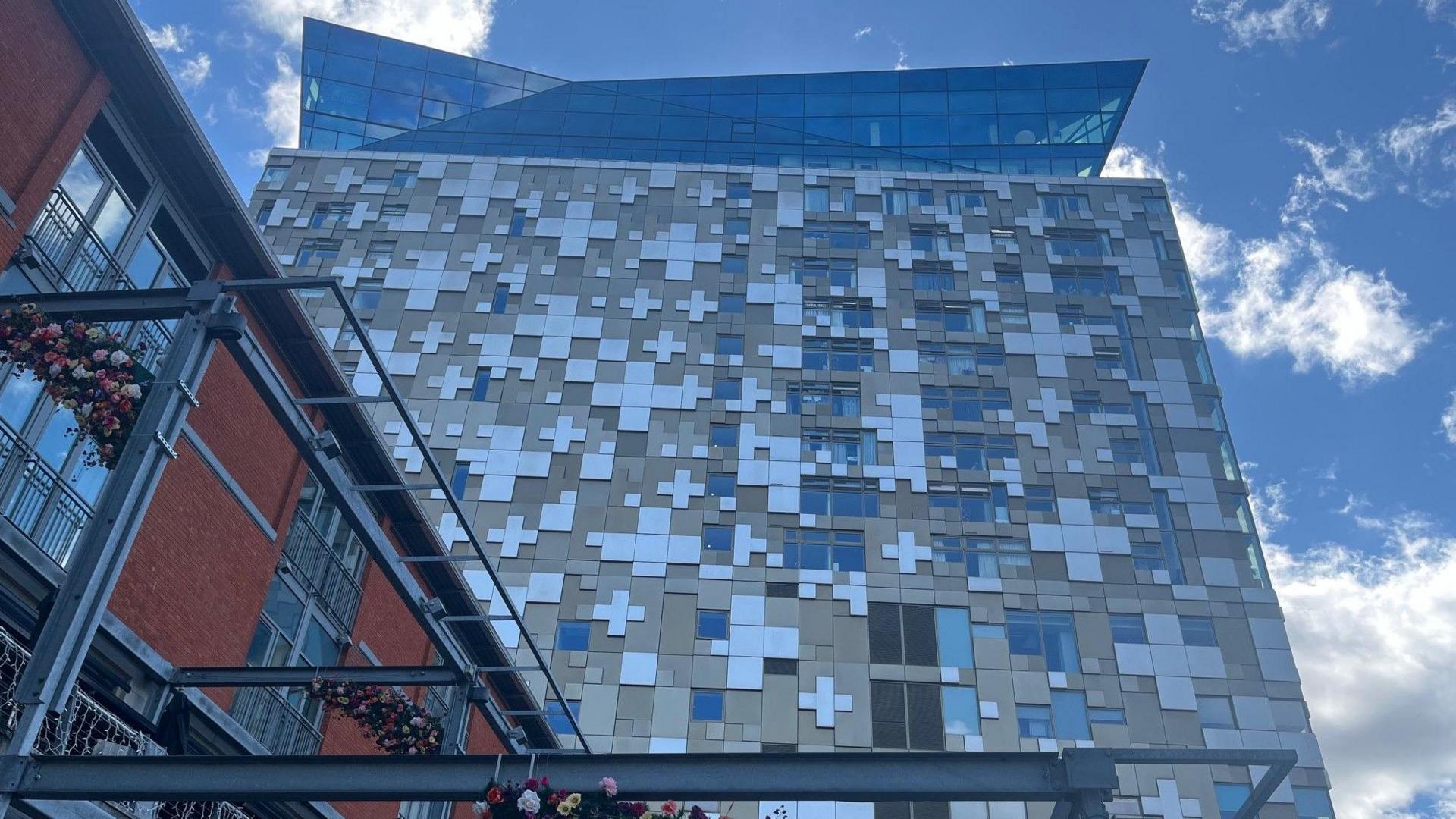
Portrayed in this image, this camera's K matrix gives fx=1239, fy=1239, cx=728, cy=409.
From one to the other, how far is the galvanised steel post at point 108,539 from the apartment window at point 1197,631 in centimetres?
3694

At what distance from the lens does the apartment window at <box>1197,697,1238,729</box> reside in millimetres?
39812

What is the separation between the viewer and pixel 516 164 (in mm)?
54594

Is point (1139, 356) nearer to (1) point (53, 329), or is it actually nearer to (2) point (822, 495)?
(2) point (822, 495)

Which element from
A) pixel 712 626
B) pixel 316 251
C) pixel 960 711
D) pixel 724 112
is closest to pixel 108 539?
pixel 712 626

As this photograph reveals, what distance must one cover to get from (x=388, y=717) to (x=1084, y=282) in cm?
3939

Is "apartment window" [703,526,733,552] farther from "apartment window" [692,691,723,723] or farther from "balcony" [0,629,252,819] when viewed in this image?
"balcony" [0,629,252,819]

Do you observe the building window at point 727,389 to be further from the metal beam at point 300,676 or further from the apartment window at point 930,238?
the metal beam at point 300,676

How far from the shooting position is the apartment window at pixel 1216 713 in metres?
39.8

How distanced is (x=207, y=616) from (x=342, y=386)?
185 inches

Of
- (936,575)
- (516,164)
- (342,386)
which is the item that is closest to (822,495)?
(936,575)

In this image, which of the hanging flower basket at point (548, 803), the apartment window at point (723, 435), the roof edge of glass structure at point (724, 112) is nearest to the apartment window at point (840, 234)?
the roof edge of glass structure at point (724, 112)

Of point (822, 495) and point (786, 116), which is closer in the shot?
point (822, 495)

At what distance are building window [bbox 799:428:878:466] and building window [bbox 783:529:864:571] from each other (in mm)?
3047

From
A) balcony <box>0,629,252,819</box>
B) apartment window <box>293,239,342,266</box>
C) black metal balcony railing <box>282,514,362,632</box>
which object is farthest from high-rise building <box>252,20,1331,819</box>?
balcony <box>0,629,252,819</box>
